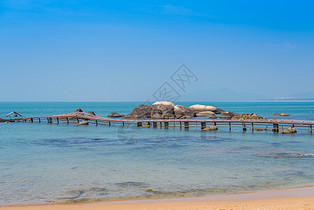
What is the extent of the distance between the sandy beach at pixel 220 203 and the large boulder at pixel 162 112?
49.4 metres

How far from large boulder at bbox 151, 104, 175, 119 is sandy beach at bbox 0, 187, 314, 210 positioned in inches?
1944

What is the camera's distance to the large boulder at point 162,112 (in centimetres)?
6012

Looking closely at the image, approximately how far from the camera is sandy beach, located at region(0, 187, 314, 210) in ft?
28.7

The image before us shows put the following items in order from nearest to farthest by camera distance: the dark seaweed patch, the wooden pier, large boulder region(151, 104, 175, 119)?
the dark seaweed patch < the wooden pier < large boulder region(151, 104, 175, 119)

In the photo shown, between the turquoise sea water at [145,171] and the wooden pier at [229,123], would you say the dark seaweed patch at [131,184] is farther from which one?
the wooden pier at [229,123]

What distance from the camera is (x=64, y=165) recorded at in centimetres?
1614

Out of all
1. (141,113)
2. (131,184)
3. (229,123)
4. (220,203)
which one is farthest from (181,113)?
(220,203)

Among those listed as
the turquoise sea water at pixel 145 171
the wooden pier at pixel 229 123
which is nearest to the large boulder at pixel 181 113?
the wooden pier at pixel 229 123

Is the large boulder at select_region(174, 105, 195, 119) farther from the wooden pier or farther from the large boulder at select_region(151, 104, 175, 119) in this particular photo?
the wooden pier

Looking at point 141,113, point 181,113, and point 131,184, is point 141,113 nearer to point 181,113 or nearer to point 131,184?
point 181,113

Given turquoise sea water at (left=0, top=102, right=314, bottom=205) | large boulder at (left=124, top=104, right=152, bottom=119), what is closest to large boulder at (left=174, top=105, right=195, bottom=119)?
large boulder at (left=124, top=104, right=152, bottom=119)

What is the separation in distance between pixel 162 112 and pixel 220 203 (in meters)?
51.9

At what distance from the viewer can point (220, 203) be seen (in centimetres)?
942

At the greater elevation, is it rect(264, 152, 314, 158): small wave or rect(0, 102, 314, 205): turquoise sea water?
rect(0, 102, 314, 205): turquoise sea water
